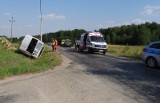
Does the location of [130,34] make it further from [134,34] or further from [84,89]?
[84,89]

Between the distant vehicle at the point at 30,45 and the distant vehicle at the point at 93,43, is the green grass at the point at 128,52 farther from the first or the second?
the distant vehicle at the point at 30,45

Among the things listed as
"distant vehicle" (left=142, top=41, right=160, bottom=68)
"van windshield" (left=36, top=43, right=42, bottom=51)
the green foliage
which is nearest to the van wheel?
"distant vehicle" (left=142, top=41, right=160, bottom=68)

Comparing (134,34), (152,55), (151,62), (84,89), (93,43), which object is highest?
(134,34)

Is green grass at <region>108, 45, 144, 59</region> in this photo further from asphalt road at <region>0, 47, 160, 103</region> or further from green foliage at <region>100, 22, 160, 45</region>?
green foliage at <region>100, 22, 160, 45</region>

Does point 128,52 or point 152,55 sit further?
point 128,52

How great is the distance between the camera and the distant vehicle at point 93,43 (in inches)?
1394

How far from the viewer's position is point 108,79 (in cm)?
1413

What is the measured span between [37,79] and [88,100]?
4.96 meters

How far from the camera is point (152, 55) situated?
19.7 metres

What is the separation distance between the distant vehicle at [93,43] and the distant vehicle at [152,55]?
1507cm

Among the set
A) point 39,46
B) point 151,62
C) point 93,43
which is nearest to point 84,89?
point 151,62

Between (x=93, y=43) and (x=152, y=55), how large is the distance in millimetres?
16123

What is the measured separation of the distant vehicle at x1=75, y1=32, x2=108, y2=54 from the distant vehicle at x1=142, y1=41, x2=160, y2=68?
15.1 metres

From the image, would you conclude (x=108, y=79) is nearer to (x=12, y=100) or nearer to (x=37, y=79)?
(x=37, y=79)
